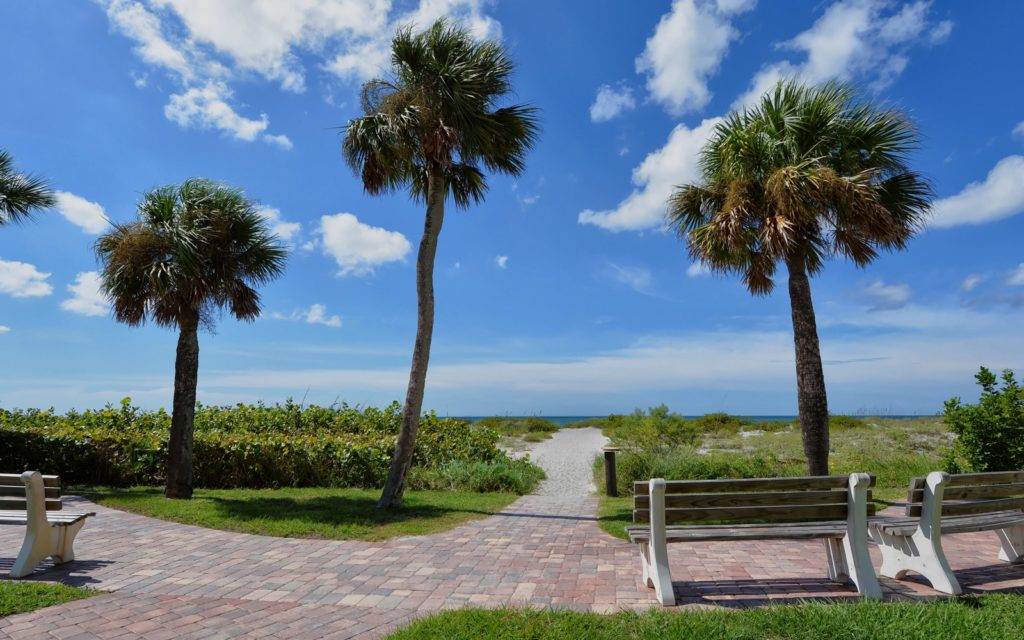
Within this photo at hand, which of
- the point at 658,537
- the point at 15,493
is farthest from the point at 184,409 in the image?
the point at 658,537

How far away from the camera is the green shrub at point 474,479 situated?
1134 cm

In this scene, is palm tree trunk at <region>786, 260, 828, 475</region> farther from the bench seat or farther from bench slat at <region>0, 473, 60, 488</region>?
bench slat at <region>0, 473, 60, 488</region>

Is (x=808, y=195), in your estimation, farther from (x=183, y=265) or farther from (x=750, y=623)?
(x=183, y=265)

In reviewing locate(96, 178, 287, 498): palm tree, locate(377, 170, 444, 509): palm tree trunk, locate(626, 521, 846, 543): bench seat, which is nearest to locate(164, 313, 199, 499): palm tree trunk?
locate(96, 178, 287, 498): palm tree

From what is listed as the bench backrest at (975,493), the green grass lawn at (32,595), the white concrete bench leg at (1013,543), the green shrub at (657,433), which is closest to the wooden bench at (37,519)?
the green grass lawn at (32,595)

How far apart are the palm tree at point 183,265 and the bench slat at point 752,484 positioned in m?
8.74

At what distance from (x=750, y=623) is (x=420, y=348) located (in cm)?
641

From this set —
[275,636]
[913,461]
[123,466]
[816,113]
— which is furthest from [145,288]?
[913,461]

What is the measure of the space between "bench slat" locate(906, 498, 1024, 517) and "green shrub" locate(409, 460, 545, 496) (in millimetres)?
7531

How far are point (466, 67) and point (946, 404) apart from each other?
34.3ft

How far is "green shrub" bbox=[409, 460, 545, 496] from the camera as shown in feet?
37.2

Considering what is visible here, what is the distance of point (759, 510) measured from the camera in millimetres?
4355

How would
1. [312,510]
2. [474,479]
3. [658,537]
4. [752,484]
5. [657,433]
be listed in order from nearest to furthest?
[658,537] < [752,484] < [312,510] < [474,479] < [657,433]

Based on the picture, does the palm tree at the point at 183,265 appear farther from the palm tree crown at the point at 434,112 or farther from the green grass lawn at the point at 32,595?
the green grass lawn at the point at 32,595
